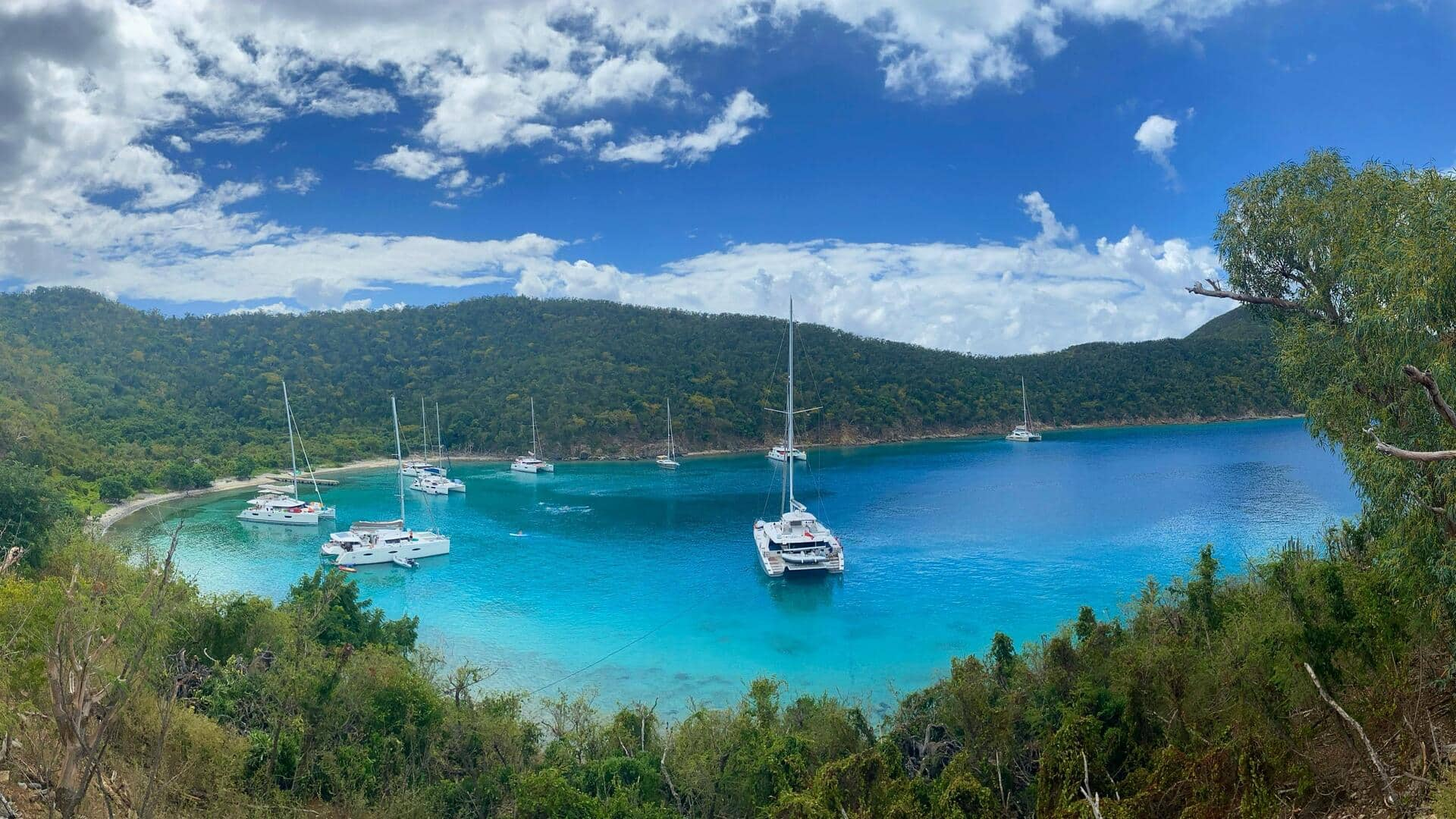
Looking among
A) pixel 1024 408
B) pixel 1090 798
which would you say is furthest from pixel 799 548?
pixel 1024 408

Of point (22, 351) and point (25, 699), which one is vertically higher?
point (22, 351)

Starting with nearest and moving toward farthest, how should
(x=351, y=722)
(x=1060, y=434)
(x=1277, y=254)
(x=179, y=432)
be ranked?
1. (x=1277, y=254)
2. (x=351, y=722)
3. (x=179, y=432)
4. (x=1060, y=434)

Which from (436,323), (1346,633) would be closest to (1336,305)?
(1346,633)

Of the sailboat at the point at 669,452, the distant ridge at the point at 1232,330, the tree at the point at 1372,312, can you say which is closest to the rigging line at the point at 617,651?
the tree at the point at 1372,312

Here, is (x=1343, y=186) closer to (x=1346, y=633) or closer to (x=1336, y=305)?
(x=1336, y=305)

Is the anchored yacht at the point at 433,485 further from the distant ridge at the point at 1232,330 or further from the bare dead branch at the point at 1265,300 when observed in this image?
the distant ridge at the point at 1232,330

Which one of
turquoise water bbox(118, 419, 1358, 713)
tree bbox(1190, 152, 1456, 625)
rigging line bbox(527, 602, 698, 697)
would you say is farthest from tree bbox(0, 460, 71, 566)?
tree bbox(1190, 152, 1456, 625)
